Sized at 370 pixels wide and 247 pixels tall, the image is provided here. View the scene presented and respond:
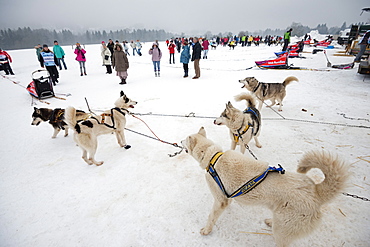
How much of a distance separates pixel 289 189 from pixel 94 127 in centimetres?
359

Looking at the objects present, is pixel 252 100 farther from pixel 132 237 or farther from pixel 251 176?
pixel 132 237

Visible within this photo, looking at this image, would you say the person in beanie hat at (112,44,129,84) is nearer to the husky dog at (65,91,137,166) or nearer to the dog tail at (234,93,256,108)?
the husky dog at (65,91,137,166)

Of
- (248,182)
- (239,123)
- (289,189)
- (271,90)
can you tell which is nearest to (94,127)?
(239,123)

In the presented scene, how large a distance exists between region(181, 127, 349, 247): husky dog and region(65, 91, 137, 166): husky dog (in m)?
2.70

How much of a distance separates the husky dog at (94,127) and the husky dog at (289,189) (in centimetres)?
270

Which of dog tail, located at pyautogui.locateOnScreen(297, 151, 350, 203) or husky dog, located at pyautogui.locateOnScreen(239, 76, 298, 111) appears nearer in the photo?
dog tail, located at pyautogui.locateOnScreen(297, 151, 350, 203)

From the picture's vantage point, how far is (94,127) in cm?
339

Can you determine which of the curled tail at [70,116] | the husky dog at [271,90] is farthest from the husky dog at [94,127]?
the husky dog at [271,90]

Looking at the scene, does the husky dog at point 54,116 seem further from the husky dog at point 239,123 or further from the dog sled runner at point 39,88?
the dog sled runner at point 39,88

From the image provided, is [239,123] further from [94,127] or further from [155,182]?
[94,127]

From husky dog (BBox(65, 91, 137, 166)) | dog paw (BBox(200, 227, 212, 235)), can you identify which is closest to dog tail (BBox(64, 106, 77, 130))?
husky dog (BBox(65, 91, 137, 166))

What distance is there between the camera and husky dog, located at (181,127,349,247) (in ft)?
4.84

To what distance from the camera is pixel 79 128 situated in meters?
3.10

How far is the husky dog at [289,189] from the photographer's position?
148 cm
